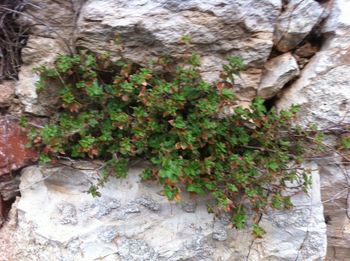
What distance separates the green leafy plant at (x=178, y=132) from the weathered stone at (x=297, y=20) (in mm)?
327

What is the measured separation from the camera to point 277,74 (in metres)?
1.84

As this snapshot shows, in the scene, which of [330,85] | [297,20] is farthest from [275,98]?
[297,20]

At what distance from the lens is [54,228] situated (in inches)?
68.4

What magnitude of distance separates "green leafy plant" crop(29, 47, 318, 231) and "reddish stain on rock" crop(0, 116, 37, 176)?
76 mm

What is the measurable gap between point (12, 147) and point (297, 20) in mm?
1448

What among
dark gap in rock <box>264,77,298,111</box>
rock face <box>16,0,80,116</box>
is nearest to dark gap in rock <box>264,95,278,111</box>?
dark gap in rock <box>264,77,298,111</box>

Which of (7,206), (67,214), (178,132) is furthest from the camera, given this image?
(7,206)

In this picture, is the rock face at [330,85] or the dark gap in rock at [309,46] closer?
the rock face at [330,85]

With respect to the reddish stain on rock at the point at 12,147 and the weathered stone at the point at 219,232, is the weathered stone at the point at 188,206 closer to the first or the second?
the weathered stone at the point at 219,232

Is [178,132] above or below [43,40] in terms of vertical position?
below

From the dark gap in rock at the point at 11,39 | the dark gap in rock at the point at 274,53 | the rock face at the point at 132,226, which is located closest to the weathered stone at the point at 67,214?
the rock face at the point at 132,226

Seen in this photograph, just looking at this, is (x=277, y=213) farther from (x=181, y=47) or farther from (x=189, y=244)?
(x=181, y=47)

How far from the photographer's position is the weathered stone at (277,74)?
1.84m

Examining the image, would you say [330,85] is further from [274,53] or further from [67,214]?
[67,214]
